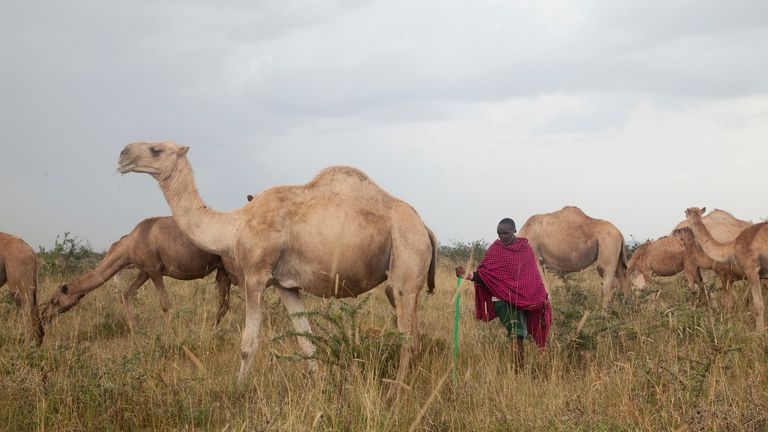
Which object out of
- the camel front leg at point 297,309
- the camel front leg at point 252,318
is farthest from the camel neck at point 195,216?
the camel front leg at point 297,309

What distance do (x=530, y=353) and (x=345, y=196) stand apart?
3.04 meters

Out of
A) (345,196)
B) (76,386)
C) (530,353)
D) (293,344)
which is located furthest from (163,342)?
(530,353)

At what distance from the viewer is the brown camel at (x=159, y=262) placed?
11703 millimetres

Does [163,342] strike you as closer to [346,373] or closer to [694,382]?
[346,373]

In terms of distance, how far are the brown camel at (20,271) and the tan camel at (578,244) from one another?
9782mm

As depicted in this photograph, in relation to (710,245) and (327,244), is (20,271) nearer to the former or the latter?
(327,244)

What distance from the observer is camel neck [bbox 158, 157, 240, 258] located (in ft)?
24.9

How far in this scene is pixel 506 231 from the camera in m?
8.28

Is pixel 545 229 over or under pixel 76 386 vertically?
over

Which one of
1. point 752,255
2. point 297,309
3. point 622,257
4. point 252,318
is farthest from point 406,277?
point 622,257

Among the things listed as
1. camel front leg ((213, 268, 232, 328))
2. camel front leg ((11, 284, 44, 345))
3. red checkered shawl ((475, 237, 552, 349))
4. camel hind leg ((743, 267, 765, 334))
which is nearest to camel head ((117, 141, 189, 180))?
camel front leg ((11, 284, 44, 345))

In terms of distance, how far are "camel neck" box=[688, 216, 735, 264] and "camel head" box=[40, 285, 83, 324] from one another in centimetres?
1087

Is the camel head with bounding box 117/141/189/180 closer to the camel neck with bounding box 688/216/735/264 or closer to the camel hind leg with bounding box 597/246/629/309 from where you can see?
the camel neck with bounding box 688/216/735/264

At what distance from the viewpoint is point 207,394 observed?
6414 millimetres
